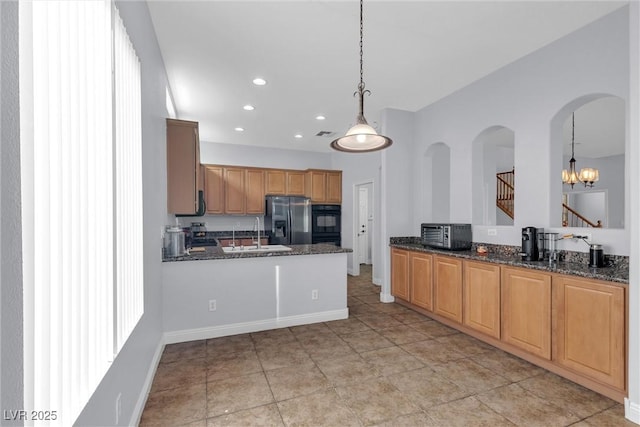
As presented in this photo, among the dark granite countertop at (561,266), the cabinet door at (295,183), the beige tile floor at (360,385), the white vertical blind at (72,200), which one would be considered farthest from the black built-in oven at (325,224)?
the white vertical blind at (72,200)

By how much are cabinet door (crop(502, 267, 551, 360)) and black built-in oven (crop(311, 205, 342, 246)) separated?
4.17 m

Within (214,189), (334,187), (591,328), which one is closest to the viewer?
(591,328)

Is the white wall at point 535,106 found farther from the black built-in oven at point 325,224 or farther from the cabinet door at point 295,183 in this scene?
the cabinet door at point 295,183

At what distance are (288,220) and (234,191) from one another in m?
1.35

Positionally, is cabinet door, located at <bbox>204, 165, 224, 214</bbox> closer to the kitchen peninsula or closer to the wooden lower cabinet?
the kitchen peninsula

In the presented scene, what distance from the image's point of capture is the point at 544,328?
2510 mm

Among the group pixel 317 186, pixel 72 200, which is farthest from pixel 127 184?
pixel 317 186

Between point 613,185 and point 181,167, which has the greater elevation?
point 613,185

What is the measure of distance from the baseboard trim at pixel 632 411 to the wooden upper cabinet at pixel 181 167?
4.04 metres

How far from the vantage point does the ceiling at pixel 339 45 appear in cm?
246

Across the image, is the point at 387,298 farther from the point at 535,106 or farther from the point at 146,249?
the point at 146,249

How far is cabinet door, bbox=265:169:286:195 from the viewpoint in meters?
6.65

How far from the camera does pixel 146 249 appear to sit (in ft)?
7.42

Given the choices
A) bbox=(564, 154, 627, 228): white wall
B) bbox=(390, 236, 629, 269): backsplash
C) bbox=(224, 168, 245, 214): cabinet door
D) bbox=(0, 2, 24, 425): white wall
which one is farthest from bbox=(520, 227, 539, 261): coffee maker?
bbox=(564, 154, 627, 228): white wall
